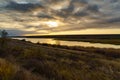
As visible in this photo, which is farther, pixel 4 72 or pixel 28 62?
pixel 28 62

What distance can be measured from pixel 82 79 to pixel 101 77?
65.5 inches

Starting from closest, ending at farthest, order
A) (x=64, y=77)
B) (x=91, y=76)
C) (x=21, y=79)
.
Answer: (x=21, y=79) < (x=64, y=77) < (x=91, y=76)

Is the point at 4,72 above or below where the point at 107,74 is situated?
above

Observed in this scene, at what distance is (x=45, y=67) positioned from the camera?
1261 centimetres

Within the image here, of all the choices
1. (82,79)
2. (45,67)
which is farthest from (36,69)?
(82,79)

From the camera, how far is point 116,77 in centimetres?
1351

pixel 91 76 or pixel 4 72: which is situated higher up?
pixel 4 72

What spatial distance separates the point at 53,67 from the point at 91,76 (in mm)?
2028

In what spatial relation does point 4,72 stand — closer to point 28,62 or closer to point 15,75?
→ point 15,75

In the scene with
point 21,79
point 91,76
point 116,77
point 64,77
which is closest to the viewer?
point 21,79

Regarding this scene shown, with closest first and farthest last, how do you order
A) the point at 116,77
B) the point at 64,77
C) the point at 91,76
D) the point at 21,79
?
the point at 21,79 → the point at 64,77 → the point at 91,76 → the point at 116,77

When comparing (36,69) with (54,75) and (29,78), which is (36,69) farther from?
(29,78)

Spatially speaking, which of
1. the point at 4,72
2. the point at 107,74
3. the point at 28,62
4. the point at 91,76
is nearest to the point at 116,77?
the point at 107,74

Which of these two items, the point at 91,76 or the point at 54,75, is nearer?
the point at 54,75
